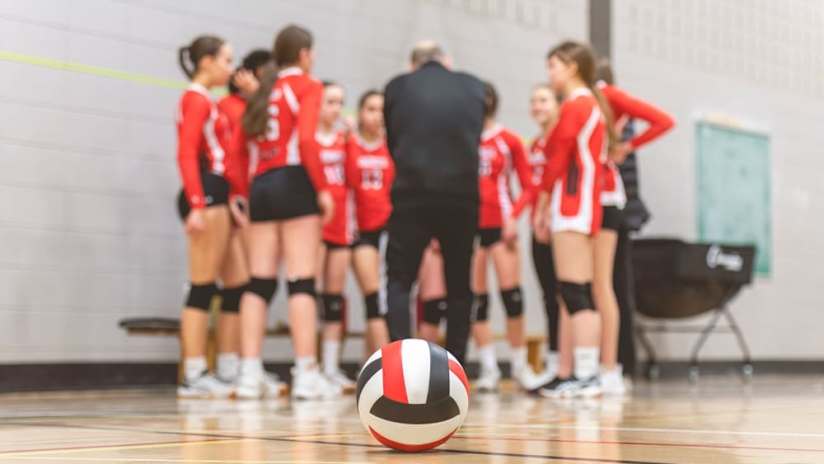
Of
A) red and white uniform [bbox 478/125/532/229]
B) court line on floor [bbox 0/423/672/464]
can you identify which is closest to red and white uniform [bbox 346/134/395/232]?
red and white uniform [bbox 478/125/532/229]

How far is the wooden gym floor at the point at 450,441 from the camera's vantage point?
92.7 inches

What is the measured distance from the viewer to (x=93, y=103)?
637 cm

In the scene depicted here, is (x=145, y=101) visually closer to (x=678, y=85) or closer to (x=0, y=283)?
(x=0, y=283)

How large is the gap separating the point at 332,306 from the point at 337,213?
1.68 ft

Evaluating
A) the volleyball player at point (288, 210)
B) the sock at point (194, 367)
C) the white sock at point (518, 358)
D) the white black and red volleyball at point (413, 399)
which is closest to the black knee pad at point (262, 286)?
the volleyball player at point (288, 210)

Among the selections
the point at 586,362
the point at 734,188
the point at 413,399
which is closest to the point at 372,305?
the point at 586,362

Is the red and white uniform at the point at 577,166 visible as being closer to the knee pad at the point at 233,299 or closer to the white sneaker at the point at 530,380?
the white sneaker at the point at 530,380

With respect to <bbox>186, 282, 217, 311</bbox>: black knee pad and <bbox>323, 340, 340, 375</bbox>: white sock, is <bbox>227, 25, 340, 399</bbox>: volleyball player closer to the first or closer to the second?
<bbox>186, 282, 217, 311</bbox>: black knee pad

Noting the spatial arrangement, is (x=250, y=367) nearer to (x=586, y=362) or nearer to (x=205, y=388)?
(x=205, y=388)

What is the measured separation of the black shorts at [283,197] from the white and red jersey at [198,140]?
0.40 meters

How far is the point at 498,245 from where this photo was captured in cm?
641

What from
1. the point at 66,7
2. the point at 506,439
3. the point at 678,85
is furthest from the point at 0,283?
the point at 678,85

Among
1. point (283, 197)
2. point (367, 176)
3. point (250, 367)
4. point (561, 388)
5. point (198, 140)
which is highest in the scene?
point (198, 140)

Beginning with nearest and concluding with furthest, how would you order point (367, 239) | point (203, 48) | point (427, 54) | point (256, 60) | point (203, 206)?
point (427, 54), point (203, 206), point (203, 48), point (256, 60), point (367, 239)
